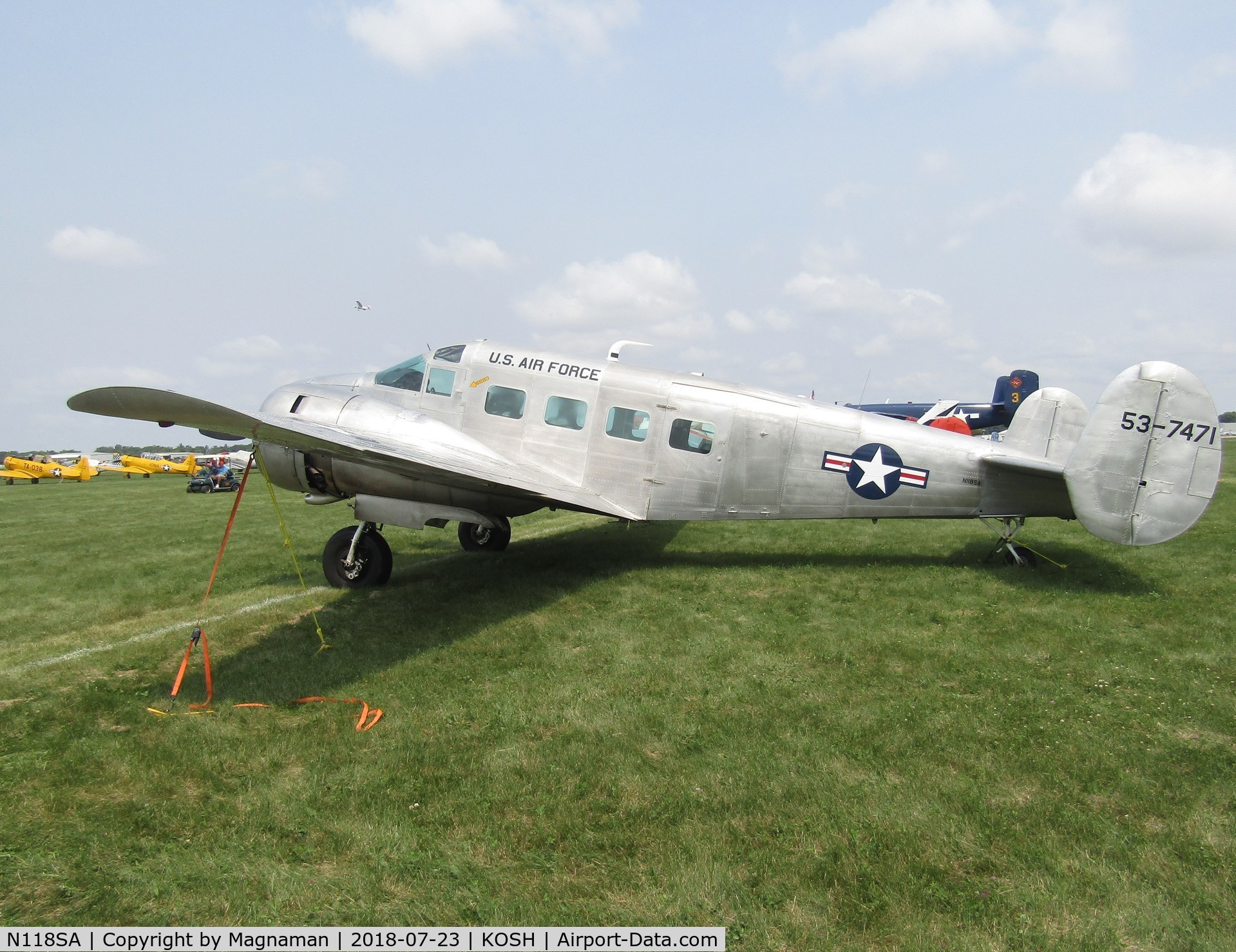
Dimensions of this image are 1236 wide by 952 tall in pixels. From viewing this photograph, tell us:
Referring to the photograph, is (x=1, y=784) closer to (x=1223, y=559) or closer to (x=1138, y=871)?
(x=1138, y=871)

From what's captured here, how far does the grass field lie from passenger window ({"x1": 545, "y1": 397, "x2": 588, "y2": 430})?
2.56 meters

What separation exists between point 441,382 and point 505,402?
1089 millimetres

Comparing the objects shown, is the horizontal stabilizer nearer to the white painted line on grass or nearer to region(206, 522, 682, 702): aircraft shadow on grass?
region(206, 522, 682, 702): aircraft shadow on grass

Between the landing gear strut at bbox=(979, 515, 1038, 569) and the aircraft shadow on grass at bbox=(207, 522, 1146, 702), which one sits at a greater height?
the landing gear strut at bbox=(979, 515, 1038, 569)

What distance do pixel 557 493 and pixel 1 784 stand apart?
5956 mm

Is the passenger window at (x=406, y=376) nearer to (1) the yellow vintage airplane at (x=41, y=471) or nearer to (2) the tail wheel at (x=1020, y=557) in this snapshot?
(2) the tail wheel at (x=1020, y=557)

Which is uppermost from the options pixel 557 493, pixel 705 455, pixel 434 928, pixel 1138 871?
pixel 705 455

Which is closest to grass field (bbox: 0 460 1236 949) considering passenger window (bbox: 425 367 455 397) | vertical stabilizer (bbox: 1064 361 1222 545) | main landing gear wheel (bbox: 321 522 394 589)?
main landing gear wheel (bbox: 321 522 394 589)

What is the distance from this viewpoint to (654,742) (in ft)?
16.1

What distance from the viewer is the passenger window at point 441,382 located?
33.7 ft

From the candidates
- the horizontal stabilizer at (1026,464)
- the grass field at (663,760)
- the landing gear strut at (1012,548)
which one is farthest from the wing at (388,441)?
the landing gear strut at (1012,548)

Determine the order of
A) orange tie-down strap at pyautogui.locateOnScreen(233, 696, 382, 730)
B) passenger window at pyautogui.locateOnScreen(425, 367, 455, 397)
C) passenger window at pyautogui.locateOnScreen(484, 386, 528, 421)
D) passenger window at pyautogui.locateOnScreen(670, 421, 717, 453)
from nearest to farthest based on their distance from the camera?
orange tie-down strap at pyautogui.locateOnScreen(233, 696, 382, 730) → passenger window at pyautogui.locateOnScreen(670, 421, 717, 453) → passenger window at pyautogui.locateOnScreen(484, 386, 528, 421) → passenger window at pyautogui.locateOnScreen(425, 367, 455, 397)

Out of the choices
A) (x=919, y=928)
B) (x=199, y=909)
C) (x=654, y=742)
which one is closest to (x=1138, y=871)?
(x=919, y=928)

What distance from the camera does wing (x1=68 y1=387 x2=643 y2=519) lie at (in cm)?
545
